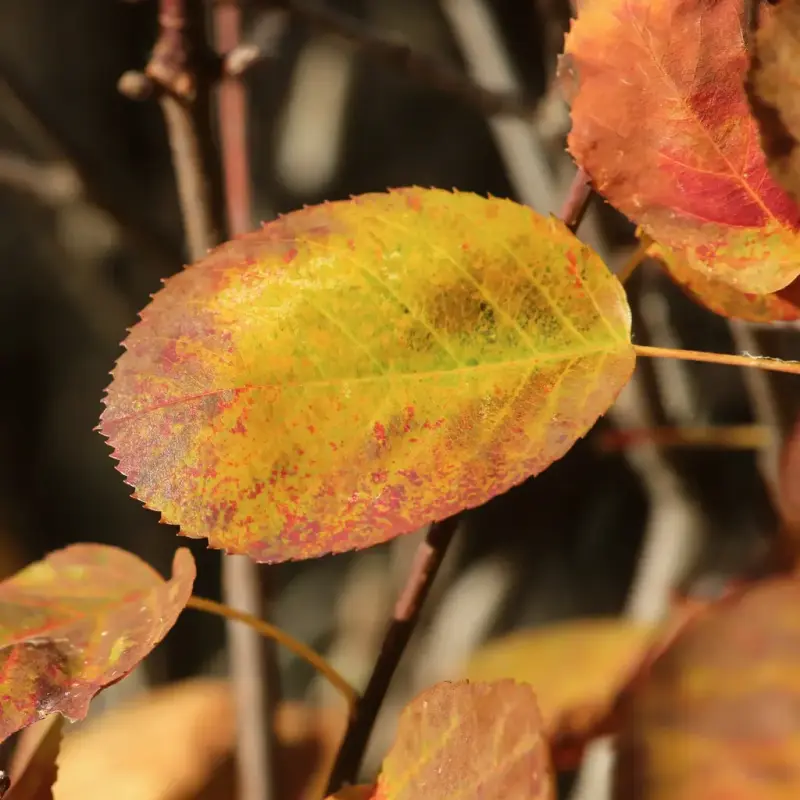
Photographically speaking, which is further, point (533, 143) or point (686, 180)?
point (533, 143)

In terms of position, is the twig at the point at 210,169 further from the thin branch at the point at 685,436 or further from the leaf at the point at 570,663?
the thin branch at the point at 685,436

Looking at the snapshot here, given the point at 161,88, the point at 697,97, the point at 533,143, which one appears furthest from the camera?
the point at 533,143

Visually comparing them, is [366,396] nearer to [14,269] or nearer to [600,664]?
[600,664]

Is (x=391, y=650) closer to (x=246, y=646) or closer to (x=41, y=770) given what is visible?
(x=41, y=770)

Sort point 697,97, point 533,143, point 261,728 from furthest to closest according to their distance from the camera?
point 533,143
point 261,728
point 697,97

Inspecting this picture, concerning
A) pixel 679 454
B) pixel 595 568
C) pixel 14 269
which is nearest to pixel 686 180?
pixel 679 454

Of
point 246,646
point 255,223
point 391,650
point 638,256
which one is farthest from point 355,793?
point 255,223

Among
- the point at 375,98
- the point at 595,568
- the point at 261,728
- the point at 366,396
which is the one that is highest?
the point at 366,396
